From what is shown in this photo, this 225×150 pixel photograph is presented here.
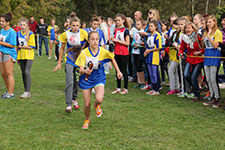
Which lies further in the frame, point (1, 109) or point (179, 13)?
point (179, 13)

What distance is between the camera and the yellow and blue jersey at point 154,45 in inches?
377

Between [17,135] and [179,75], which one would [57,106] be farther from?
[179,75]

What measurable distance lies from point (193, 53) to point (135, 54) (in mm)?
2634

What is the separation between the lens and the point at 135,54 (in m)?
11.1

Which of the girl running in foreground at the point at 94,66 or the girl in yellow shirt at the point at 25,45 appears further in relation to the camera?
the girl in yellow shirt at the point at 25,45

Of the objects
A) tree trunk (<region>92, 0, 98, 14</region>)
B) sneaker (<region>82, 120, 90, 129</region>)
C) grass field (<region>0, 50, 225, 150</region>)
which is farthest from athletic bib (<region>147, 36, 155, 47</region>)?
tree trunk (<region>92, 0, 98, 14</region>)

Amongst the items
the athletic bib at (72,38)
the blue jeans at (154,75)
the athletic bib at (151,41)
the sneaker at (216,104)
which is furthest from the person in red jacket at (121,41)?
the sneaker at (216,104)

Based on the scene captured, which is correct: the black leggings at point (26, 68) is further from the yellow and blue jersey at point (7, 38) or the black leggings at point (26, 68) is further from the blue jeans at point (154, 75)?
the blue jeans at point (154, 75)

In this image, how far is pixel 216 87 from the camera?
321 inches

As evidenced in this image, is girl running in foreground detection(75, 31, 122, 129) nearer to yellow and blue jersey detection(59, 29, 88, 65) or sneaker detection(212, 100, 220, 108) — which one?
yellow and blue jersey detection(59, 29, 88, 65)

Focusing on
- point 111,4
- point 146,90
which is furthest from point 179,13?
point 146,90

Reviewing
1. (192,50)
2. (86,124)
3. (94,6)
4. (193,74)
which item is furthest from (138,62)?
(94,6)

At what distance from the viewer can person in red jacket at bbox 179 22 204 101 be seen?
28.7 ft

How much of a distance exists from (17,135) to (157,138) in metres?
2.37
